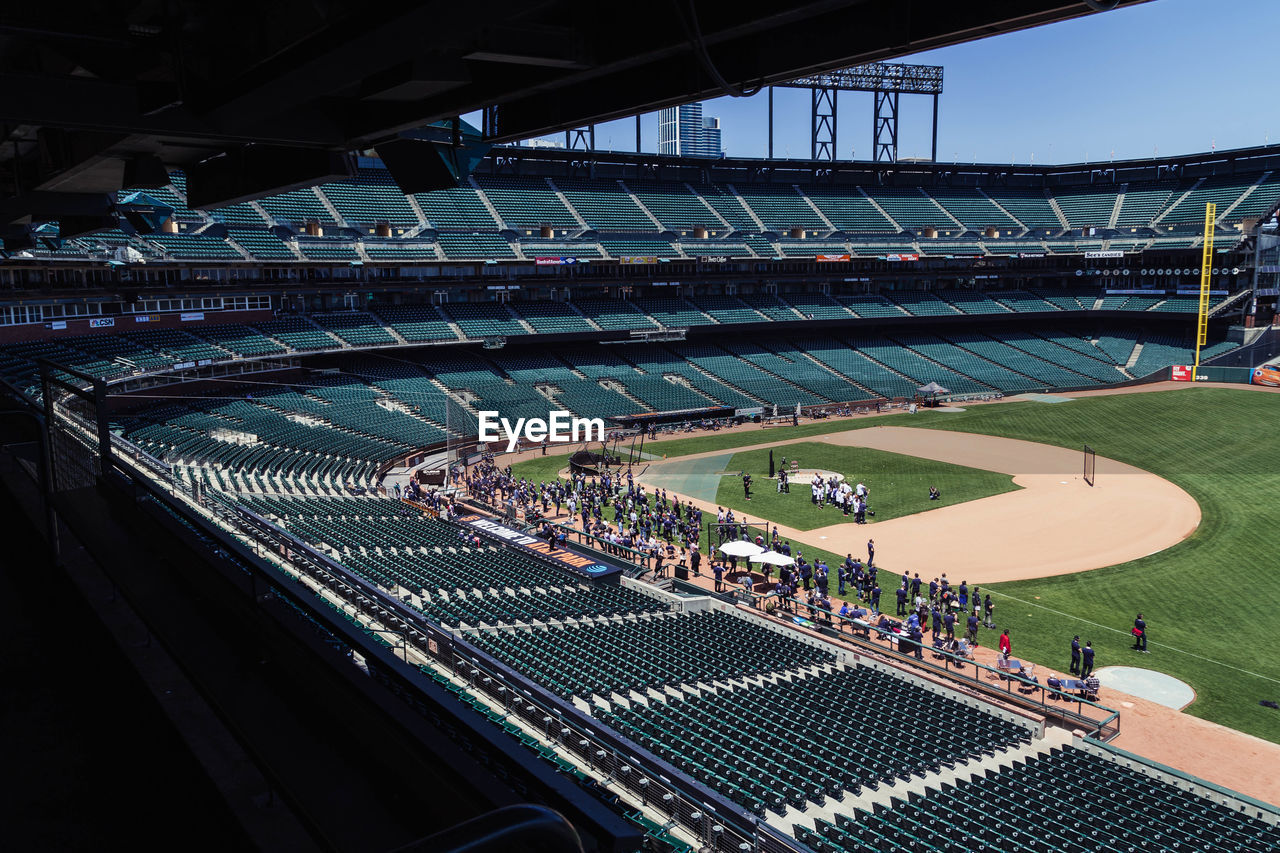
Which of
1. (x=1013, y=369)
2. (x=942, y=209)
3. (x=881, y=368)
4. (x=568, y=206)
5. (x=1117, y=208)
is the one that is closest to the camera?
(x=881, y=368)

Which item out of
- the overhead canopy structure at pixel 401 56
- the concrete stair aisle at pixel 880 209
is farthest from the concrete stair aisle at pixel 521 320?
the overhead canopy structure at pixel 401 56

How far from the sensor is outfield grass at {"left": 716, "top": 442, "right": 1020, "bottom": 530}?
1444 inches

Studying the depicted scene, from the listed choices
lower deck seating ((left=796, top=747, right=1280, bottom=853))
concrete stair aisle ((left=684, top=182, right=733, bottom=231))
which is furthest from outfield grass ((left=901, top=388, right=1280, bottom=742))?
concrete stair aisle ((left=684, top=182, right=733, bottom=231))

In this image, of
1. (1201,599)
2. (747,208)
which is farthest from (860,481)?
(747,208)

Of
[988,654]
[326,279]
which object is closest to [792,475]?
[988,654]

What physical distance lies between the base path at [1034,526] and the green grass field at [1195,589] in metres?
0.70

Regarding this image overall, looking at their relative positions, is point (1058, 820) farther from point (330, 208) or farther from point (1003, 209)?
point (1003, 209)

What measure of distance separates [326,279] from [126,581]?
182 feet

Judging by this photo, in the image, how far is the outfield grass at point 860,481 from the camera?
36.7m

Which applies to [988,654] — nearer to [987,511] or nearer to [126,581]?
[987,511]

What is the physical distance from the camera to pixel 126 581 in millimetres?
5996

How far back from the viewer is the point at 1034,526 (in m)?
34.2
